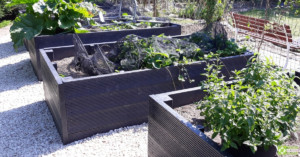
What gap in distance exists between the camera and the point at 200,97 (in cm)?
274

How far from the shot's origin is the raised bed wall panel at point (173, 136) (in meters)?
1.82

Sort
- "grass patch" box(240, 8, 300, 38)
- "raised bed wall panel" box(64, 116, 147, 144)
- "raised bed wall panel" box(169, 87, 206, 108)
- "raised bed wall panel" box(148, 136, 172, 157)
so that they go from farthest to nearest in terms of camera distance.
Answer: "grass patch" box(240, 8, 300, 38) < "raised bed wall panel" box(64, 116, 147, 144) < "raised bed wall panel" box(169, 87, 206, 108) < "raised bed wall panel" box(148, 136, 172, 157)

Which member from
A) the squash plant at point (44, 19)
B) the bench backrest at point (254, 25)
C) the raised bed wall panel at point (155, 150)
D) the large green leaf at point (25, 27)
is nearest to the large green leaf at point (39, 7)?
the squash plant at point (44, 19)

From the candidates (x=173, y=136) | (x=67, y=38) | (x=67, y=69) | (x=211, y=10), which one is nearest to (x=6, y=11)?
(x=67, y=38)

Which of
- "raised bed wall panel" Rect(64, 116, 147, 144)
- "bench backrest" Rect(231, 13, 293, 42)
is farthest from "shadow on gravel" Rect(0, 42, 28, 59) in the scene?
"bench backrest" Rect(231, 13, 293, 42)

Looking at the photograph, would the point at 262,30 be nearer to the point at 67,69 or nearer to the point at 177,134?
the point at 67,69

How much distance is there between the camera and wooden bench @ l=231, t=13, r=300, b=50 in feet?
16.9

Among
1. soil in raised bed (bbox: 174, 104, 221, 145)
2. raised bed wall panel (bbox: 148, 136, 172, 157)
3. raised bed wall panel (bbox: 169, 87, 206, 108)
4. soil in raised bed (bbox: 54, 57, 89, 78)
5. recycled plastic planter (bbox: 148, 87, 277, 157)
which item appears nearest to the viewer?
recycled plastic planter (bbox: 148, 87, 277, 157)

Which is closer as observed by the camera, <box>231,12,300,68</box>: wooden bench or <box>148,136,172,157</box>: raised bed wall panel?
<box>148,136,172,157</box>: raised bed wall panel

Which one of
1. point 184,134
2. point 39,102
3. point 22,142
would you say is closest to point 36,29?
point 39,102

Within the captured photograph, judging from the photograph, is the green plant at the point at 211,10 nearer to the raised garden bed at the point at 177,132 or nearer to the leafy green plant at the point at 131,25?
the leafy green plant at the point at 131,25

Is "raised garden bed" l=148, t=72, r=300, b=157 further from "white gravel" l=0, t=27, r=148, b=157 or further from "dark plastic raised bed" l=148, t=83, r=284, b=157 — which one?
"white gravel" l=0, t=27, r=148, b=157

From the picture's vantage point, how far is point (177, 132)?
2.04 m

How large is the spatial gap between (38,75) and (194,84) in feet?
8.85
